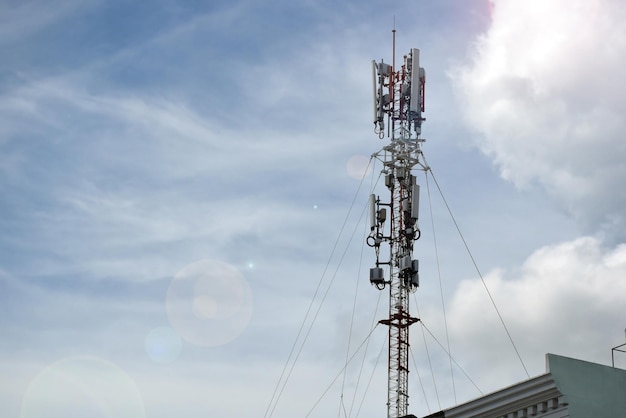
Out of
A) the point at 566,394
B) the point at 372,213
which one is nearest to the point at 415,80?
the point at 372,213

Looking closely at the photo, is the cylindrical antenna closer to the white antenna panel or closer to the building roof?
the white antenna panel

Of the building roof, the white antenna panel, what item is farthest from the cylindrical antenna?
the building roof

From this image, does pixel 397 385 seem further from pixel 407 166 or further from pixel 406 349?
pixel 407 166

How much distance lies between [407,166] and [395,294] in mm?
9958

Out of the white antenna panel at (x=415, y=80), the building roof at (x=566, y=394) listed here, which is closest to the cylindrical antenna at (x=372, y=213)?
the white antenna panel at (x=415, y=80)

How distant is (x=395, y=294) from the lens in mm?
72688

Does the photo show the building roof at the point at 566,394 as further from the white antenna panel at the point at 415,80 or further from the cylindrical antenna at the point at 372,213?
the white antenna panel at the point at 415,80

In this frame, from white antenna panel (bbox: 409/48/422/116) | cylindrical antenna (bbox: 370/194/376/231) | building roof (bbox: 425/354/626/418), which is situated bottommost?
building roof (bbox: 425/354/626/418)

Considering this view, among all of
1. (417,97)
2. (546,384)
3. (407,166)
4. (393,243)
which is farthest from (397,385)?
(546,384)

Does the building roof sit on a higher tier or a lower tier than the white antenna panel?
lower

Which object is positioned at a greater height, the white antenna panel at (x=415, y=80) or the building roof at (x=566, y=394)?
the white antenna panel at (x=415, y=80)

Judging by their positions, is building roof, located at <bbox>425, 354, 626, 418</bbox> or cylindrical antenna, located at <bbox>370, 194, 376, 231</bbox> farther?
cylindrical antenna, located at <bbox>370, 194, 376, 231</bbox>

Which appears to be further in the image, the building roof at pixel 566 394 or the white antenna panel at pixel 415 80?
the white antenna panel at pixel 415 80

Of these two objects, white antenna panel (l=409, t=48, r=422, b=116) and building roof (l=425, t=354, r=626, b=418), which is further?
white antenna panel (l=409, t=48, r=422, b=116)
